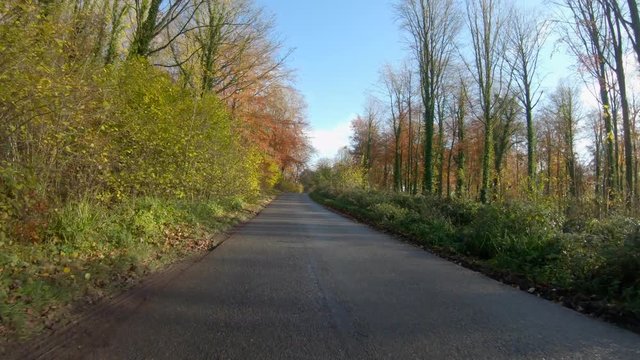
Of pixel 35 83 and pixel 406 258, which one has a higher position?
pixel 35 83

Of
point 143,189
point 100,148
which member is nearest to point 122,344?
point 100,148

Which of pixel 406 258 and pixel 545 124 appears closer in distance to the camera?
pixel 406 258

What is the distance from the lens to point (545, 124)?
5459cm

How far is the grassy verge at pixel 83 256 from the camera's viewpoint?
19.2ft

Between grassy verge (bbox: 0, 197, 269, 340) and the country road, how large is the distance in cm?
82

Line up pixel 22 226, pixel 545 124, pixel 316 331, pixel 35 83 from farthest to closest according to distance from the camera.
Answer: pixel 545 124, pixel 22 226, pixel 35 83, pixel 316 331

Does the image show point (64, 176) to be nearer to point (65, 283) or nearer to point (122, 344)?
point (65, 283)

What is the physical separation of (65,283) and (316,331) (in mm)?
3573

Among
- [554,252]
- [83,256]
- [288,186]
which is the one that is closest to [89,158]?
[83,256]

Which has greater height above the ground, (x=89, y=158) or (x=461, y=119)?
(x=461, y=119)

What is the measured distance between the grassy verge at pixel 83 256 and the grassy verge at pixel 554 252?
21.6 ft

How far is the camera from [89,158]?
955cm

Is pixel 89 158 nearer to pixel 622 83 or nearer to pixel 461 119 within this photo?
pixel 622 83

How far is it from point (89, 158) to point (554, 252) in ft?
29.6
